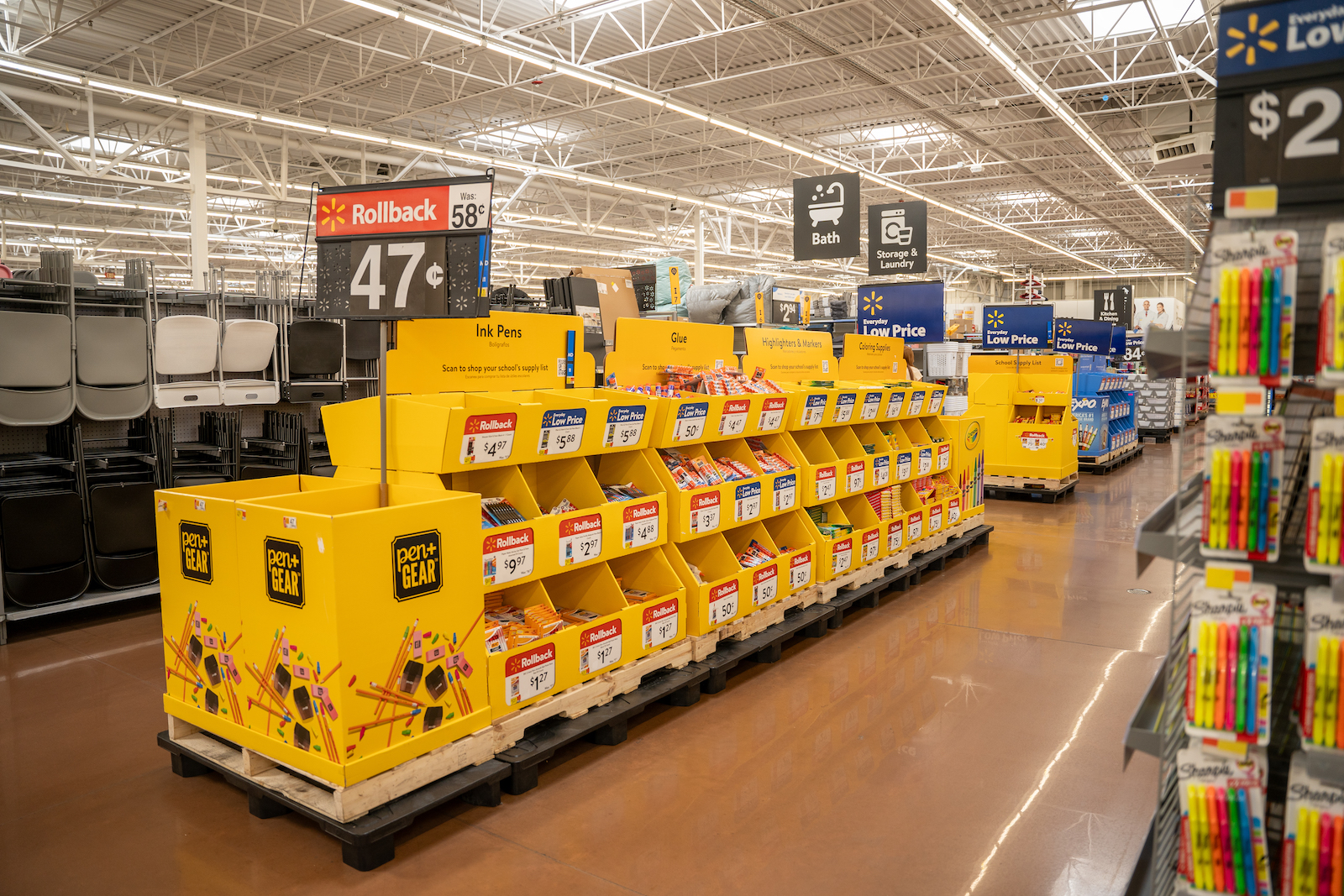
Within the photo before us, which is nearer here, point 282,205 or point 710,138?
point 710,138

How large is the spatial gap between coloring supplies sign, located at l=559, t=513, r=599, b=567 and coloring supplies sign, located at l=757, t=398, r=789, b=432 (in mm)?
1582

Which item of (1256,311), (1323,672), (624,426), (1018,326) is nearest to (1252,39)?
(1256,311)

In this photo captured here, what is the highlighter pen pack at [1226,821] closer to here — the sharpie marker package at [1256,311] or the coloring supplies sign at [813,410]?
the sharpie marker package at [1256,311]

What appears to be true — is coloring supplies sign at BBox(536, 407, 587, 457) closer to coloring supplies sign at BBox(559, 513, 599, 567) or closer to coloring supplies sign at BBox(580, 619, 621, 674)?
coloring supplies sign at BBox(559, 513, 599, 567)

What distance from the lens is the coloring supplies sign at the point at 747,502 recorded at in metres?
4.93

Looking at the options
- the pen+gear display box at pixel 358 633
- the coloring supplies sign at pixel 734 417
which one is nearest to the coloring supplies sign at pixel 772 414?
the coloring supplies sign at pixel 734 417

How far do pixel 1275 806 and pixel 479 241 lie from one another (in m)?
3.07

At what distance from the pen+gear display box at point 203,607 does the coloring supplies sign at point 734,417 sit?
219 centimetres

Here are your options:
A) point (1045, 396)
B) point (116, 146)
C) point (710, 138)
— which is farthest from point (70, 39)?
point (1045, 396)

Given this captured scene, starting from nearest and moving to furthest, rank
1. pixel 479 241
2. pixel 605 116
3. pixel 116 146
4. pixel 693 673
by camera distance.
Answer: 1. pixel 479 241
2. pixel 693 673
3. pixel 605 116
4. pixel 116 146

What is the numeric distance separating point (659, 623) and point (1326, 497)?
10.1 feet

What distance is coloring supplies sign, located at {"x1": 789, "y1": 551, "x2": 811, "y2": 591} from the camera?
5383mm

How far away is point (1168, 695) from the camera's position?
1.98 m

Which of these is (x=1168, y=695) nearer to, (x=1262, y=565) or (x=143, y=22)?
(x=1262, y=565)
